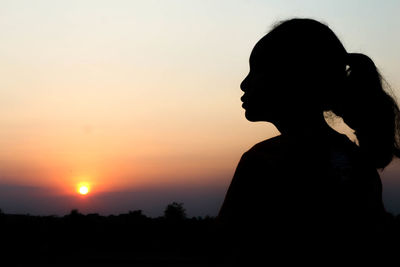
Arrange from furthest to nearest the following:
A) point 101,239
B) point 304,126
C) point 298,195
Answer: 1. point 101,239
2. point 304,126
3. point 298,195

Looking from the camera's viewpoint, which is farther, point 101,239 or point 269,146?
point 101,239

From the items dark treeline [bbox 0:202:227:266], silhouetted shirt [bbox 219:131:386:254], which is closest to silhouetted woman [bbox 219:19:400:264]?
silhouetted shirt [bbox 219:131:386:254]

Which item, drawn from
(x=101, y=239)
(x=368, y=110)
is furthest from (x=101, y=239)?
(x=368, y=110)

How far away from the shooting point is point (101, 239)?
16.1m

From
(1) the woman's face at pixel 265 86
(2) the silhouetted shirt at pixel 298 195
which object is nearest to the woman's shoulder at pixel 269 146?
(2) the silhouetted shirt at pixel 298 195

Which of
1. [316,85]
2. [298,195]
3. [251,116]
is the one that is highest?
[316,85]

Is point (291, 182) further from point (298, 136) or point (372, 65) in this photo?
point (372, 65)

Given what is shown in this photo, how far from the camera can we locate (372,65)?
7.50 ft

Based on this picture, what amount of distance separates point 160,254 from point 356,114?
43.7 ft

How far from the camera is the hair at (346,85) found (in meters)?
2.12

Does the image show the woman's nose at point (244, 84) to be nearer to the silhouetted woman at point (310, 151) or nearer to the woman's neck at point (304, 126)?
the silhouetted woman at point (310, 151)

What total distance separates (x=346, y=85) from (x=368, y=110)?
0.41ft

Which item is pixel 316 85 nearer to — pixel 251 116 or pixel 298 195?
pixel 251 116

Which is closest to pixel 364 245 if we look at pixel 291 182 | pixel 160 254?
pixel 291 182
